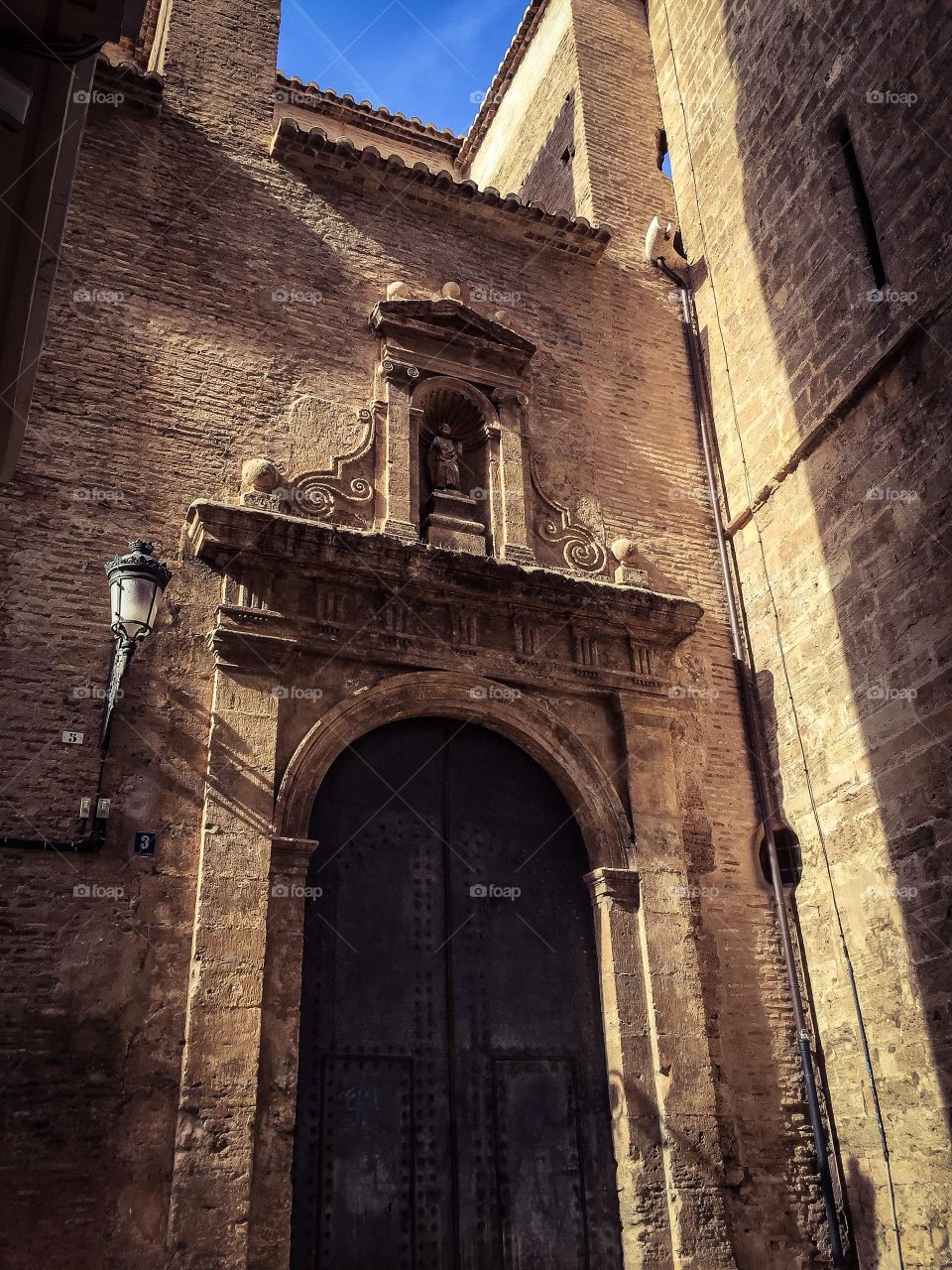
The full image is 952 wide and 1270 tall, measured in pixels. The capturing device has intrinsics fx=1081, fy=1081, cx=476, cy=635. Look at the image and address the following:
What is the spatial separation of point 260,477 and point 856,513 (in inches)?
167

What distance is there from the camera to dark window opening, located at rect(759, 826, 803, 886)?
793 centimetres

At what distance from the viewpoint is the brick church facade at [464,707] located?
6.03 meters

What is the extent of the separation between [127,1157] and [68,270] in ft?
19.3

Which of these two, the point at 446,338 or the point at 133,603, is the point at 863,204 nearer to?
the point at 446,338

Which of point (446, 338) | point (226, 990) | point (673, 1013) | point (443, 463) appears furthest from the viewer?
point (446, 338)

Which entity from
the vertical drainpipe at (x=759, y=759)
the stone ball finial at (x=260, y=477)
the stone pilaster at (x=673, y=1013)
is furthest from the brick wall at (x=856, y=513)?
the stone ball finial at (x=260, y=477)

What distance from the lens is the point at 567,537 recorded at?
8711 millimetres

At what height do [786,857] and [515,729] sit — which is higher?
[515,729]

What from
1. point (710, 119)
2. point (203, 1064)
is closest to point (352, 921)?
point (203, 1064)

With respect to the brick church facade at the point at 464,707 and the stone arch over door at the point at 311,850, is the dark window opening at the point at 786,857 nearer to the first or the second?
the brick church facade at the point at 464,707

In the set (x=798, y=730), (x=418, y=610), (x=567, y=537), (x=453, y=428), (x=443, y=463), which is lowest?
(x=798, y=730)

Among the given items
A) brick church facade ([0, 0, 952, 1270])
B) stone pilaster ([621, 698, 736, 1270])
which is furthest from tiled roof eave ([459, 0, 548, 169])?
stone pilaster ([621, 698, 736, 1270])

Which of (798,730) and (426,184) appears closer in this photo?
(798,730)

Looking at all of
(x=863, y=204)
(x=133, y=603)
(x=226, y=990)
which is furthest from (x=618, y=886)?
(x=863, y=204)
